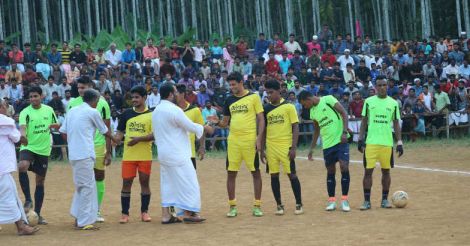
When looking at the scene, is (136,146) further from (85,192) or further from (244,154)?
(244,154)

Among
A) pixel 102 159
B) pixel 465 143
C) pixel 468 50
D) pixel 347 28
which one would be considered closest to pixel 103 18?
pixel 347 28

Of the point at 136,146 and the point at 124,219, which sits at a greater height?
the point at 136,146

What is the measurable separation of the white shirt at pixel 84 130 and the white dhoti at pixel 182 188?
1037mm

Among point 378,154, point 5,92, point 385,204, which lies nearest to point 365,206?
point 385,204

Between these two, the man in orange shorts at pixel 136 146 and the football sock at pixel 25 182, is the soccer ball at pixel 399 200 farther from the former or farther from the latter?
the football sock at pixel 25 182

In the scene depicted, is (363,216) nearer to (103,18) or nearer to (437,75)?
(437,75)

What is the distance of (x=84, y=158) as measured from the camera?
1319cm

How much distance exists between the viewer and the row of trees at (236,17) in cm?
5803

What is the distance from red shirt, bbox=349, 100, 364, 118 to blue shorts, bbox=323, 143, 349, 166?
14.9m

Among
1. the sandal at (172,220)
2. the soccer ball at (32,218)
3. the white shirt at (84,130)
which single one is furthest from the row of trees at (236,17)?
the white shirt at (84,130)

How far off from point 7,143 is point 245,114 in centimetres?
344

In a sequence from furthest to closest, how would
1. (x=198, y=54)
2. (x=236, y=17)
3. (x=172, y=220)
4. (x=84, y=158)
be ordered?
(x=236, y=17) → (x=198, y=54) → (x=172, y=220) → (x=84, y=158)

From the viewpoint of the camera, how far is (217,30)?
6500cm

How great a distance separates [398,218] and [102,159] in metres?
4.35
